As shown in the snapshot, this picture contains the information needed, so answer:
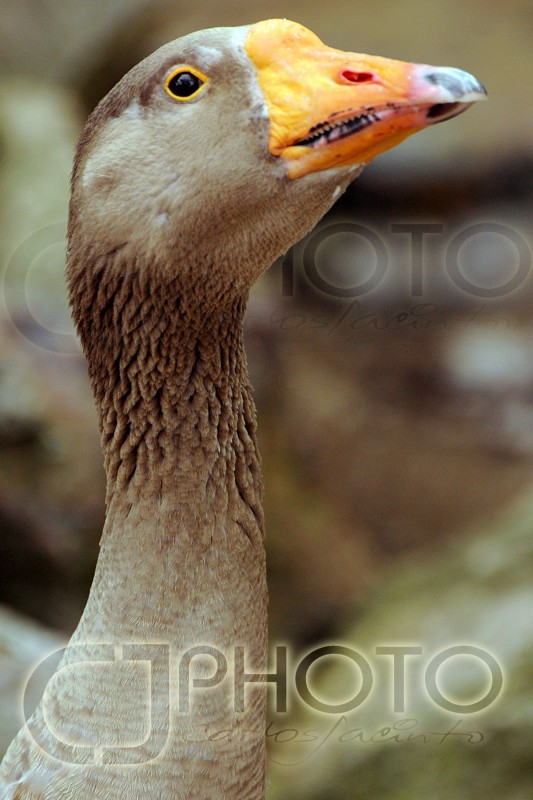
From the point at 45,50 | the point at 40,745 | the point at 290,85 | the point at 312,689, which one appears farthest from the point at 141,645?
the point at 45,50

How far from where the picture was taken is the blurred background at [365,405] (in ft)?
13.3

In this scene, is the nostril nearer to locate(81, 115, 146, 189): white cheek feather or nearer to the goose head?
the goose head

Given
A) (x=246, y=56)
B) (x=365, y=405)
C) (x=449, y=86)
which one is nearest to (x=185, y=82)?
(x=246, y=56)

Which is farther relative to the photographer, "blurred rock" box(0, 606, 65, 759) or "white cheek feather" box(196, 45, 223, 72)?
"blurred rock" box(0, 606, 65, 759)

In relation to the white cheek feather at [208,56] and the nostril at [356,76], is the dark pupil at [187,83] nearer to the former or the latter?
the white cheek feather at [208,56]

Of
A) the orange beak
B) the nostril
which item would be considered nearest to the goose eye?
the orange beak

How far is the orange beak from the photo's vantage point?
1.90 meters

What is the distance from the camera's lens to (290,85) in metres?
2.05

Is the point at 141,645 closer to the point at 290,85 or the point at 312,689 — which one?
the point at 290,85

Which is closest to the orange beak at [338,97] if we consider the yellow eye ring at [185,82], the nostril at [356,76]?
the nostril at [356,76]

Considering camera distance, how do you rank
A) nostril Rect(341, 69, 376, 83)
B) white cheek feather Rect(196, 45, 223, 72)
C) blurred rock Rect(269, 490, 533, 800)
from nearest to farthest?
nostril Rect(341, 69, 376, 83)
white cheek feather Rect(196, 45, 223, 72)
blurred rock Rect(269, 490, 533, 800)

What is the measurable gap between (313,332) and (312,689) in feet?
13.4

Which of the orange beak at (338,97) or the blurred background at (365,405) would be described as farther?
the blurred background at (365,405)

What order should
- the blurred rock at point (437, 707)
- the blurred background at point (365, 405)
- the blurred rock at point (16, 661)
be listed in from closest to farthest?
the blurred rock at point (16, 661)
the blurred rock at point (437, 707)
the blurred background at point (365, 405)
